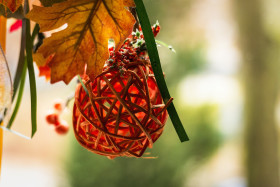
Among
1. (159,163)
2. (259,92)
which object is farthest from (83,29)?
(259,92)

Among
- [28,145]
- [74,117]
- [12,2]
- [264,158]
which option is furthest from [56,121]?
[264,158]

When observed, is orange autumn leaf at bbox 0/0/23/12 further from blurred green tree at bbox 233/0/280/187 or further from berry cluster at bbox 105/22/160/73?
blurred green tree at bbox 233/0/280/187

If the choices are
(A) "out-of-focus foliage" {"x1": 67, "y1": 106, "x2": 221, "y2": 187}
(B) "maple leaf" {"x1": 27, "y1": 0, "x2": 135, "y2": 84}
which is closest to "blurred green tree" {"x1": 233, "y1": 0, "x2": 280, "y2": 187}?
(A) "out-of-focus foliage" {"x1": 67, "y1": 106, "x2": 221, "y2": 187}

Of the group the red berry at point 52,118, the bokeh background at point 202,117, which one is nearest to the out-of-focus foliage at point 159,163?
the bokeh background at point 202,117

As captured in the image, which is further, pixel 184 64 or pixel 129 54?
pixel 184 64

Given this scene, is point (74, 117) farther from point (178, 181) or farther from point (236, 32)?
point (236, 32)

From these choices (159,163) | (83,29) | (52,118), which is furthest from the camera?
(159,163)

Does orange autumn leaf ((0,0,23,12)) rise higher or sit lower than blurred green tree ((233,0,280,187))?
higher

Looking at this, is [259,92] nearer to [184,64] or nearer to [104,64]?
[184,64]
